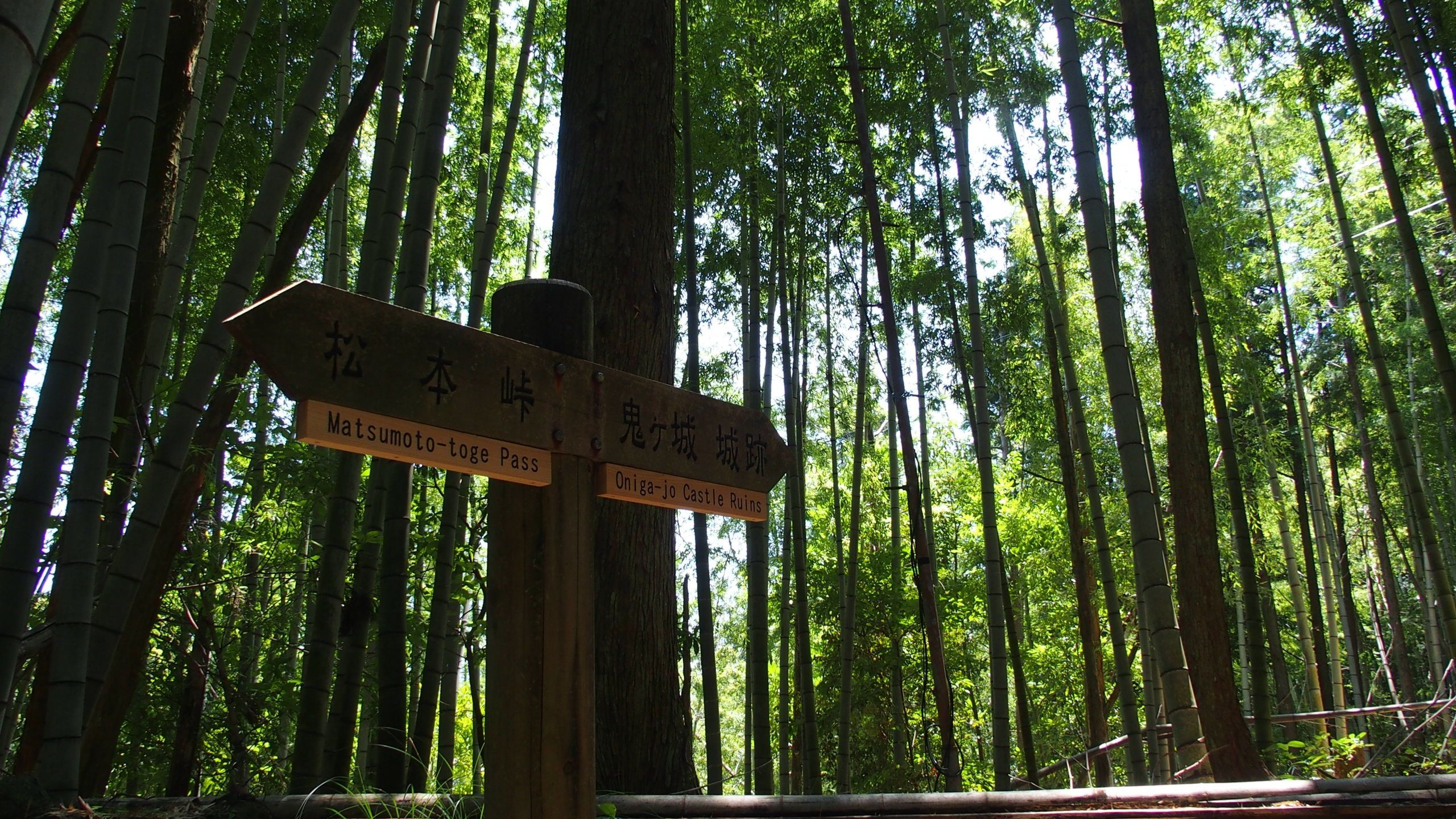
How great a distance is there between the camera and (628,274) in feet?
7.71

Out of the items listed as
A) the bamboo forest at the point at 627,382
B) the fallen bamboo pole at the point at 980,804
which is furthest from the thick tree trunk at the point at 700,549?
the fallen bamboo pole at the point at 980,804

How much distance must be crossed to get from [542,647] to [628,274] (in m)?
1.24

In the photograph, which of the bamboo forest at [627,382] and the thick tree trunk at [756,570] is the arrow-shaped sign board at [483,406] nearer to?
the bamboo forest at [627,382]

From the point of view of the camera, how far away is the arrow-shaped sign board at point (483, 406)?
1137mm

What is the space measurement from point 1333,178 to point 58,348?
680cm

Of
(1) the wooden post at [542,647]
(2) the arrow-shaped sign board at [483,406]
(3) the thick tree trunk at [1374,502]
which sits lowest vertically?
(1) the wooden post at [542,647]

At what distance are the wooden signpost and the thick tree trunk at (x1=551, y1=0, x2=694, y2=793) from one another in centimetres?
73

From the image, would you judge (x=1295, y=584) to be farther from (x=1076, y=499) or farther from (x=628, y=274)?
(x=628, y=274)

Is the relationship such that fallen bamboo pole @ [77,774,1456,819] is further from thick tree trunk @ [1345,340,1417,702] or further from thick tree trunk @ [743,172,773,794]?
thick tree trunk @ [1345,340,1417,702]

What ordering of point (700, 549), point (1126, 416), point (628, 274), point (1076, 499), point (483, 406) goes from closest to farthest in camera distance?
1. point (483, 406)
2. point (628, 274)
3. point (1126, 416)
4. point (700, 549)
5. point (1076, 499)

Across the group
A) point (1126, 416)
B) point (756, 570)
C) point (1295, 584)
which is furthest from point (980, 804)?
point (1295, 584)

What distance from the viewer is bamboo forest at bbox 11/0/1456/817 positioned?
1.68m

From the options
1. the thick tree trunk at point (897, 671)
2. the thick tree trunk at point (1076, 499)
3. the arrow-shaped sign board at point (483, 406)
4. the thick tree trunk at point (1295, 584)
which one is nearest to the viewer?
the arrow-shaped sign board at point (483, 406)

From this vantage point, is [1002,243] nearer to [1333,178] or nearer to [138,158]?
[1333,178]
